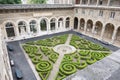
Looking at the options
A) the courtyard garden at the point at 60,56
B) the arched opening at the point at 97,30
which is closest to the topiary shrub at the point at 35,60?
the courtyard garden at the point at 60,56

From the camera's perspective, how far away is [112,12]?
25031 mm

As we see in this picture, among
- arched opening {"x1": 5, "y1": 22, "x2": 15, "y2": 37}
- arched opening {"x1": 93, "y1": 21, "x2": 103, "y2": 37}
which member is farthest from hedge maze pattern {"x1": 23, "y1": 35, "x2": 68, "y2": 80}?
arched opening {"x1": 93, "y1": 21, "x2": 103, "y2": 37}

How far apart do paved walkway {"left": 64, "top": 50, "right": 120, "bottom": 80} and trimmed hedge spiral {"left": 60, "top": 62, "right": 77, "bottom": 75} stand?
11.7m

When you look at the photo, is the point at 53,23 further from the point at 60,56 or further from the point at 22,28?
the point at 60,56

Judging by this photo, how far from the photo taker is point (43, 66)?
1717 centimetres

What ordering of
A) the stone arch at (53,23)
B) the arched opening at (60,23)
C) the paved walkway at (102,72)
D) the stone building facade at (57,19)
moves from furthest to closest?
the arched opening at (60,23) < the stone arch at (53,23) < the stone building facade at (57,19) < the paved walkway at (102,72)

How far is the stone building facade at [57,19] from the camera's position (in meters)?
24.9

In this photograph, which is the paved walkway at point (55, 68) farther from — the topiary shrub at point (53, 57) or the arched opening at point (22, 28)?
the arched opening at point (22, 28)

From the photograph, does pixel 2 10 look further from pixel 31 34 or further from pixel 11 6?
pixel 31 34

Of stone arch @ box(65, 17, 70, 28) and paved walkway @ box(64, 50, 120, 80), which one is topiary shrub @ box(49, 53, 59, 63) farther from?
stone arch @ box(65, 17, 70, 28)

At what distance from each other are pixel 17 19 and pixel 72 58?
663 inches

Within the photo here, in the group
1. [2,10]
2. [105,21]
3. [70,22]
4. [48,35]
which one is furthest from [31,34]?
[105,21]

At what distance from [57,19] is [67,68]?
1913 centimetres

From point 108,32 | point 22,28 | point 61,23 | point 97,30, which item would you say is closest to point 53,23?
point 61,23
